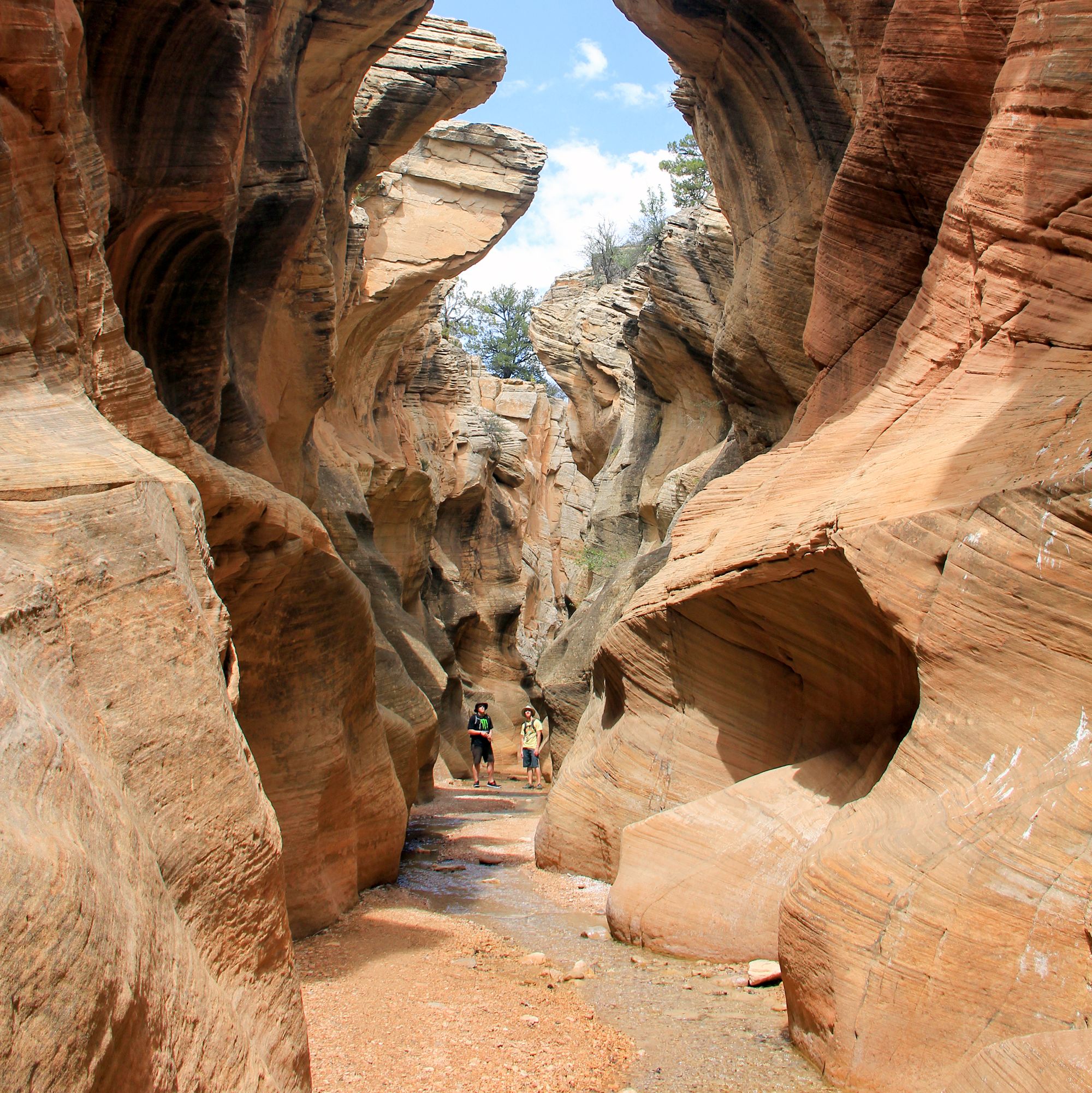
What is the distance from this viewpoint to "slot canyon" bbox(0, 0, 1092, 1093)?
3354 millimetres

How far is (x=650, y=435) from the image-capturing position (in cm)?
1995

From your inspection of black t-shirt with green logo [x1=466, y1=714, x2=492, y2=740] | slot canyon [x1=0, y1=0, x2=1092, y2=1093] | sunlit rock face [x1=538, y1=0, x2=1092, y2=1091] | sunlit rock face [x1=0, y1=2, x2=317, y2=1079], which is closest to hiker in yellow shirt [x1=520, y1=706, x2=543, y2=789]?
black t-shirt with green logo [x1=466, y1=714, x2=492, y2=740]

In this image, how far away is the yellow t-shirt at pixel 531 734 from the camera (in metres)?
19.0

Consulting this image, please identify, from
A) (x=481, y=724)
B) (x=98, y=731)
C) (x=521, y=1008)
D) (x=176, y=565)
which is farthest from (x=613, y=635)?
(x=481, y=724)

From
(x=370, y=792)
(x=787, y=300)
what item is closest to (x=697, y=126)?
(x=787, y=300)

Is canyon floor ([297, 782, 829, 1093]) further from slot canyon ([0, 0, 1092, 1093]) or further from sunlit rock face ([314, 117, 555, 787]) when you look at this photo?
sunlit rock face ([314, 117, 555, 787])

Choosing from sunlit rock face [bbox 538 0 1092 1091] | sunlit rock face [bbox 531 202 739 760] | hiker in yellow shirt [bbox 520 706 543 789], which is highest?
sunlit rock face [bbox 538 0 1092 1091]

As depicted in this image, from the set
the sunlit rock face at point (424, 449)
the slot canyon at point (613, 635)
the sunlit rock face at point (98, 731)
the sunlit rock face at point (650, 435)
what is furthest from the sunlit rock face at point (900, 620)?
the sunlit rock face at point (650, 435)

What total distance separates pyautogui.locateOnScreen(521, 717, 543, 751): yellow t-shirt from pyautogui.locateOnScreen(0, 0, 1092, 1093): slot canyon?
18.8ft

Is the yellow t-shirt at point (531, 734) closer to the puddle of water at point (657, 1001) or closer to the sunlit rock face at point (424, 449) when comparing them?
the sunlit rock face at point (424, 449)

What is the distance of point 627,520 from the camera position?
20547 mm

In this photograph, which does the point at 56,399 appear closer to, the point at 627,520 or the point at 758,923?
the point at 758,923

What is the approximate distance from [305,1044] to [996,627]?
320 centimetres

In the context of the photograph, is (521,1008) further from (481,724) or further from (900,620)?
(481,724)
